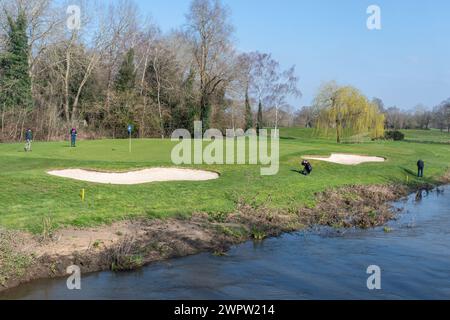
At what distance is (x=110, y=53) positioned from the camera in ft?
225

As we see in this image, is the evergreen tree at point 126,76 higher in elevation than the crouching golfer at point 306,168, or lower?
higher

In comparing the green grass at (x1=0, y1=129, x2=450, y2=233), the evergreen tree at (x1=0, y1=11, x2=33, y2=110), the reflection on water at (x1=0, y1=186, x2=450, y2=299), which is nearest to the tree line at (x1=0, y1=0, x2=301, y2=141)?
the evergreen tree at (x1=0, y1=11, x2=33, y2=110)

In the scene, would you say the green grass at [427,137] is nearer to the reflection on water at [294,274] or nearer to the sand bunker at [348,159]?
the sand bunker at [348,159]

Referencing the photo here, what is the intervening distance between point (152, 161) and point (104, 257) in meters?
16.2

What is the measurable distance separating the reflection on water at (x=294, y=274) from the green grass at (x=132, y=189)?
3.69 meters

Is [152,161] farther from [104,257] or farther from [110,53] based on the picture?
[110,53]

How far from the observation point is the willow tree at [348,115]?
64.3 metres

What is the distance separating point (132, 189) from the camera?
69.8 ft

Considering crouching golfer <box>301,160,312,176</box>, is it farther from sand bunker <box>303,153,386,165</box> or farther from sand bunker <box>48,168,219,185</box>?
sand bunker <box>303,153,386,165</box>

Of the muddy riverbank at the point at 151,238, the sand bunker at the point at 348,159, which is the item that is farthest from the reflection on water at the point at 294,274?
the sand bunker at the point at 348,159

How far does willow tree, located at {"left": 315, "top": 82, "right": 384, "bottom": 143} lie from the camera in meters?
64.3

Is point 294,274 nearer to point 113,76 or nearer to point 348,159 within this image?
point 348,159

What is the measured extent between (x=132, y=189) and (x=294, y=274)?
10.2 m

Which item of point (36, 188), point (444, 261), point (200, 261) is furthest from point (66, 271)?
point (444, 261)
